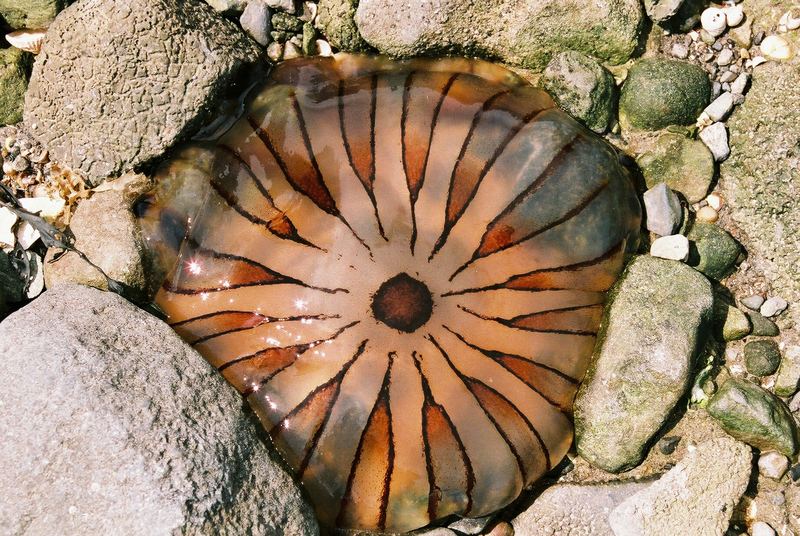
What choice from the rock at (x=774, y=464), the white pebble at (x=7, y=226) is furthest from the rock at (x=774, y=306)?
the white pebble at (x=7, y=226)

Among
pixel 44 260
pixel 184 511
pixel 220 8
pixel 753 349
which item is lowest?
pixel 753 349

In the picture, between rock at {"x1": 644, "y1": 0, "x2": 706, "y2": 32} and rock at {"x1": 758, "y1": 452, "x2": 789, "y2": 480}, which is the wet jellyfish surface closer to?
rock at {"x1": 644, "y1": 0, "x2": 706, "y2": 32}

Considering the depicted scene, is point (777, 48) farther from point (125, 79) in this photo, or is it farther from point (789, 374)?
point (125, 79)

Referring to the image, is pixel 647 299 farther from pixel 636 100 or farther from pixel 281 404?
pixel 281 404

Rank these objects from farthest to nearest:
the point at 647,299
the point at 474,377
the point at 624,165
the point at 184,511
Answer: the point at 624,165 < the point at 647,299 < the point at 474,377 < the point at 184,511

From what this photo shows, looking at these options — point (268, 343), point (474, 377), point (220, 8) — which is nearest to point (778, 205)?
point (474, 377)

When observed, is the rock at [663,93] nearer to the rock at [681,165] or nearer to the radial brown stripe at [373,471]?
the rock at [681,165]

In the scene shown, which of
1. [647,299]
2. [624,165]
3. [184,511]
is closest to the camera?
[184,511]
